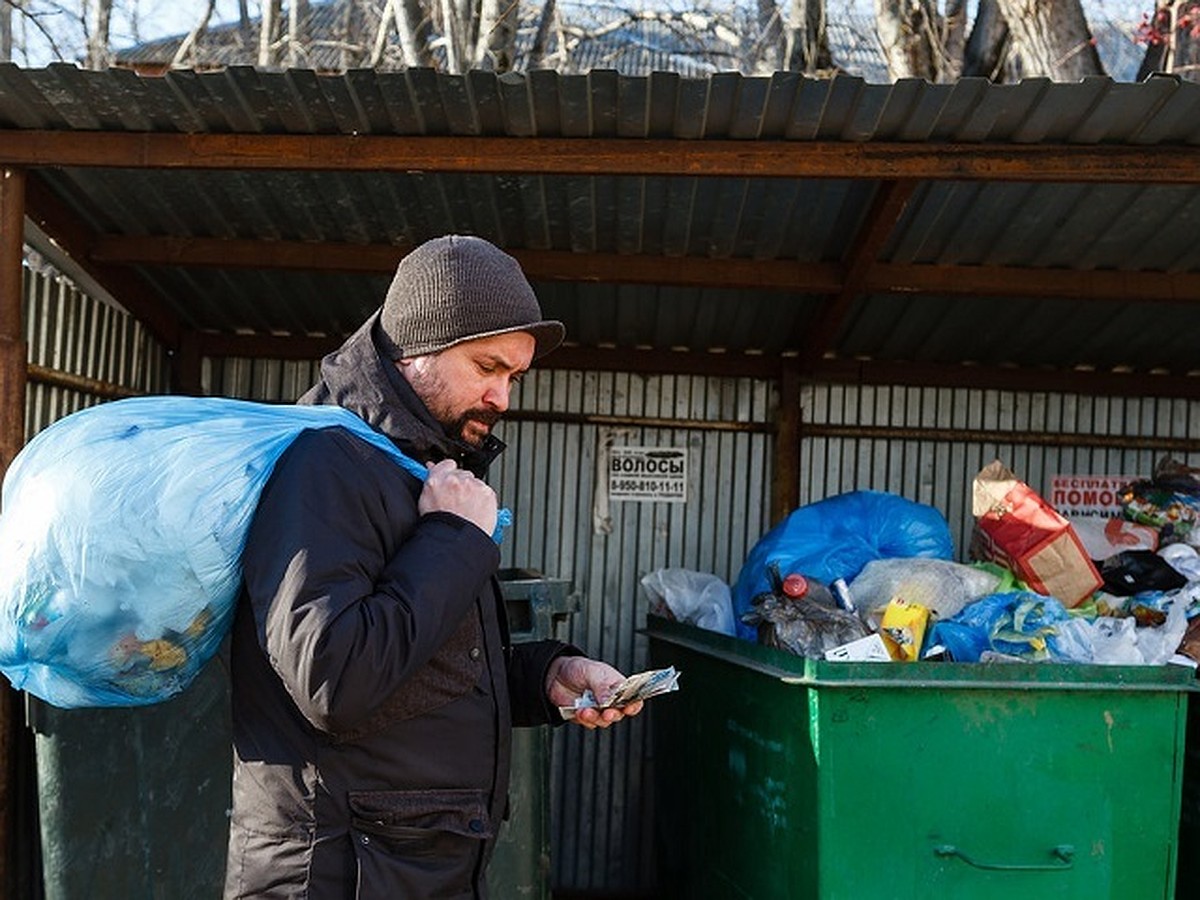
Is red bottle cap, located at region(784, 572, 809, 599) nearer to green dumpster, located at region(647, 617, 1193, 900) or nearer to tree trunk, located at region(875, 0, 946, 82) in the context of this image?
green dumpster, located at region(647, 617, 1193, 900)

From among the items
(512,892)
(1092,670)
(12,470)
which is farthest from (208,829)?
(1092,670)

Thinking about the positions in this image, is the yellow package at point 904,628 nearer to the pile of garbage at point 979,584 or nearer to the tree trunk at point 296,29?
the pile of garbage at point 979,584

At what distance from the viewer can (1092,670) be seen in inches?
145

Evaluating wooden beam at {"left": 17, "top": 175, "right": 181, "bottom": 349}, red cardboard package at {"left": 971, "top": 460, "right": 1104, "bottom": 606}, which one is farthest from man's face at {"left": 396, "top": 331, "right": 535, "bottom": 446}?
red cardboard package at {"left": 971, "top": 460, "right": 1104, "bottom": 606}

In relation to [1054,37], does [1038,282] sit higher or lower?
lower

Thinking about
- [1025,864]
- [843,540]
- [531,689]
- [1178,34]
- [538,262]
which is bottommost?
[1025,864]

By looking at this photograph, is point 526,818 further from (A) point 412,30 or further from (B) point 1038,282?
(A) point 412,30

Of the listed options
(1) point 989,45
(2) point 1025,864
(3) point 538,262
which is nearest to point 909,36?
(1) point 989,45

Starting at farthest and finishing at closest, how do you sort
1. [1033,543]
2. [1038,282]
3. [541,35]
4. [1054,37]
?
1. [541,35]
2. [1054,37]
3. [1038,282]
4. [1033,543]

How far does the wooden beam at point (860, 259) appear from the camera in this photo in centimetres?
458

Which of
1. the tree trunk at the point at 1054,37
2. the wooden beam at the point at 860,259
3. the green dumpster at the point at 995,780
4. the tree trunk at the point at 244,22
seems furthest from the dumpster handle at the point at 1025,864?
the tree trunk at the point at 244,22

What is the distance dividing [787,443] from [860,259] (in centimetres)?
157

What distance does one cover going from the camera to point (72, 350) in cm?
536

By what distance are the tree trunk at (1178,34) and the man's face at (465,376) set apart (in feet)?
20.9
